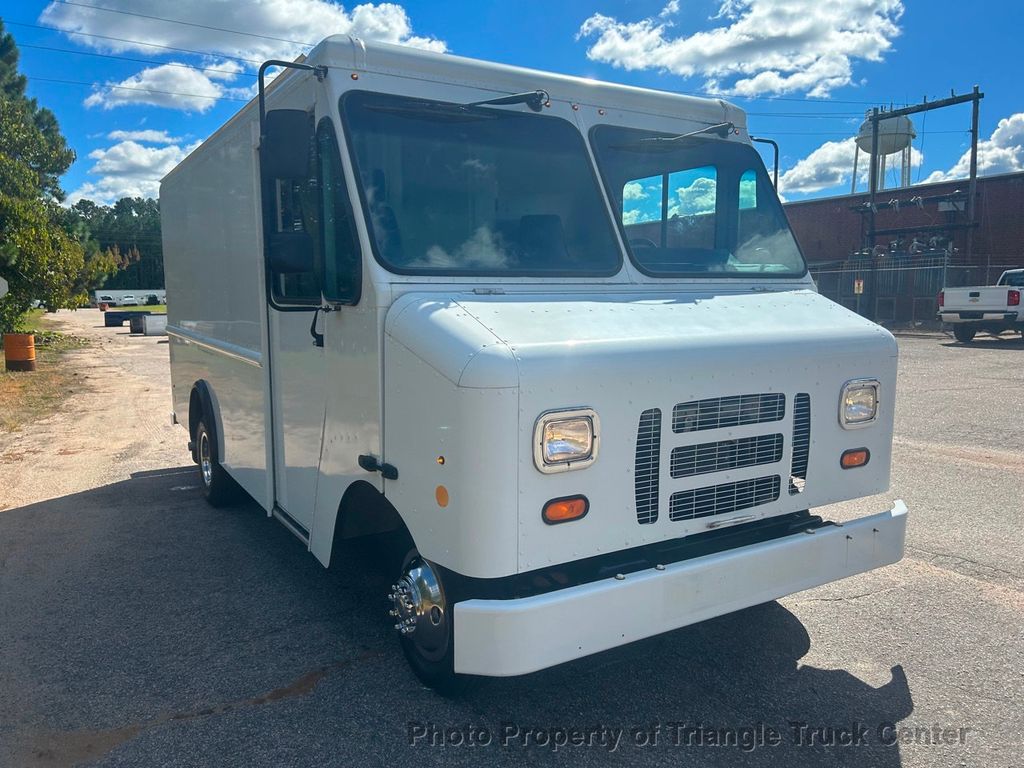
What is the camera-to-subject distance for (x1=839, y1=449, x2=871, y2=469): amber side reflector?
3645 mm

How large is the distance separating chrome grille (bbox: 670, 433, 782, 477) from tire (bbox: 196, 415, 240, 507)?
4.30 metres

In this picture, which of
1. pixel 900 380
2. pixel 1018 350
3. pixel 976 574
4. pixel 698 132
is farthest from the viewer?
pixel 1018 350

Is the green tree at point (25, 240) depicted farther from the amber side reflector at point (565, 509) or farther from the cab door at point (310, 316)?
the amber side reflector at point (565, 509)

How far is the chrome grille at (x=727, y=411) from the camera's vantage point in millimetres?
3133

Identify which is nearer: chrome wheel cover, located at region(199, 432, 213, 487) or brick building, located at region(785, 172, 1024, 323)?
chrome wheel cover, located at region(199, 432, 213, 487)

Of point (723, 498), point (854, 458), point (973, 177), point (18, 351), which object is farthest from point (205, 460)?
point (973, 177)

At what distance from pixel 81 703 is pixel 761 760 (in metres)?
2.92

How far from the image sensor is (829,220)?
34.6 meters

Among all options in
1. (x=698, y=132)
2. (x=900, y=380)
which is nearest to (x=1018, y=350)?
(x=900, y=380)

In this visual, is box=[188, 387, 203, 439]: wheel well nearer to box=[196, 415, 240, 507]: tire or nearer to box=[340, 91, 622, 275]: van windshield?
box=[196, 415, 240, 507]: tire

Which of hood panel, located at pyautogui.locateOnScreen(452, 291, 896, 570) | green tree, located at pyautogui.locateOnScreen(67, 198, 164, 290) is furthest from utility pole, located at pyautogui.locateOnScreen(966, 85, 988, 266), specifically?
green tree, located at pyautogui.locateOnScreen(67, 198, 164, 290)

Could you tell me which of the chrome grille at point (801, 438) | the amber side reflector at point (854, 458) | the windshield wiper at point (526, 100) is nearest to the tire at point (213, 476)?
the windshield wiper at point (526, 100)

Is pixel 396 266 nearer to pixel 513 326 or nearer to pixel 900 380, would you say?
pixel 513 326

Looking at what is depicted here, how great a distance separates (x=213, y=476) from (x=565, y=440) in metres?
4.48
